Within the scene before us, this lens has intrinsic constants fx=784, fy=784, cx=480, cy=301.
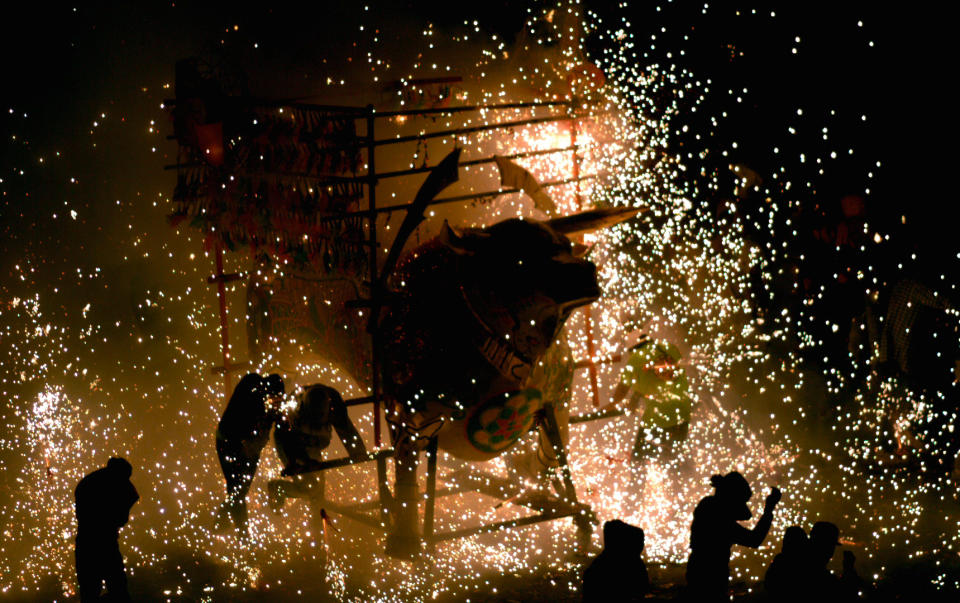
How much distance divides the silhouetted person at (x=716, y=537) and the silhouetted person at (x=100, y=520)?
3099 mm

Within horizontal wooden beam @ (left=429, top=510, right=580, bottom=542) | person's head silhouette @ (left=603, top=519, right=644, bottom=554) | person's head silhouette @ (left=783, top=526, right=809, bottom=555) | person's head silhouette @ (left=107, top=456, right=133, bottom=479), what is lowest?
horizontal wooden beam @ (left=429, top=510, right=580, bottom=542)

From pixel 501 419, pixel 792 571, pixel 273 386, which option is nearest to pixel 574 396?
pixel 501 419

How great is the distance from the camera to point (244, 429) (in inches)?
213

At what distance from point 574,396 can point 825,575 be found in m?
4.74

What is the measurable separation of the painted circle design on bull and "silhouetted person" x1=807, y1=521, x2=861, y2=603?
185 centimetres

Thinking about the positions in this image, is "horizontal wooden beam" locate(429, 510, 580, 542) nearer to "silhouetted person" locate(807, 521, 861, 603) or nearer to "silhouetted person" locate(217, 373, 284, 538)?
"silhouetted person" locate(217, 373, 284, 538)

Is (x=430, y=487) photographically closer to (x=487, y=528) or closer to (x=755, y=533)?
(x=487, y=528)

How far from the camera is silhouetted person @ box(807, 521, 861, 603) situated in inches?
149

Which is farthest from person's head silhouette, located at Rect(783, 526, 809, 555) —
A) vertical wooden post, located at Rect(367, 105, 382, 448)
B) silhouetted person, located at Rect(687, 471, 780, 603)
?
vertical wooden post, located at Rect(367, 105, 382, 448)

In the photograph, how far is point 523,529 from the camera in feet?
21.5

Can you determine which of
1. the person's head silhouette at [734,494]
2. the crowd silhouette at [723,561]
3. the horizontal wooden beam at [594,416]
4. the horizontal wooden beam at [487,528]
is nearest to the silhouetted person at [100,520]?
the horizontal wooden beam at [487,528]

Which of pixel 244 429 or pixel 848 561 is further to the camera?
pixel 244 429

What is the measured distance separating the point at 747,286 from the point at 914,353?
1885 millimetres

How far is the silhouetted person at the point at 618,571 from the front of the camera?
Answer: 3.34 meters
